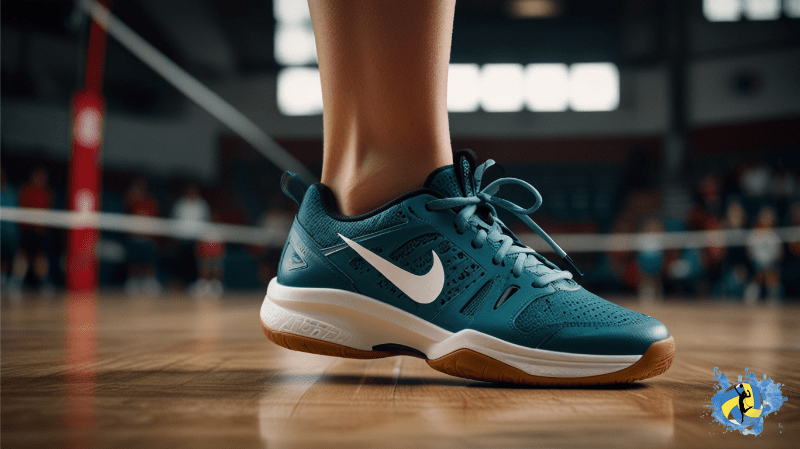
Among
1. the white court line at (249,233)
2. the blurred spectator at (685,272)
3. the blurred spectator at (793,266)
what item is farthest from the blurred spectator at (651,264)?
the blurred spectator at (793,266)

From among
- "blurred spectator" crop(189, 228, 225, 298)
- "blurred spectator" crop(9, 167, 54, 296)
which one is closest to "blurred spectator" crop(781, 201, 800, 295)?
"blurred spectator" crop(189, 228, 225, 298)

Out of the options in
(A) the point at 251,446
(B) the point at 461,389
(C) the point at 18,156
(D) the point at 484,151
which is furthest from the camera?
(D) the point at 484,151

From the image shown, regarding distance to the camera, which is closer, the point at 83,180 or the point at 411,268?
the point at 411,268

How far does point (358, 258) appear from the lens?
1.44 ft

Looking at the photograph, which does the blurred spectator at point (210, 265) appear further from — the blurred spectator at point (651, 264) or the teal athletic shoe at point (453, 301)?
the teal athletic shoe at point (453, 301)

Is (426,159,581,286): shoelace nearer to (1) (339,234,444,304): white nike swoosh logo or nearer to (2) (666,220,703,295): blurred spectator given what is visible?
(1) (339,234,444,304): white nike swoosh logo

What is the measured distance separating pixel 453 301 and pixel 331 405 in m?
0.13

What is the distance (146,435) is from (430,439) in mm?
132

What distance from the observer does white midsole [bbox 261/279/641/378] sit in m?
0.39

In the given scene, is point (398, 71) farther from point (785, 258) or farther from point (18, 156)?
point (18, 156)

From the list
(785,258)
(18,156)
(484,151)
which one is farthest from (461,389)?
(484,151)

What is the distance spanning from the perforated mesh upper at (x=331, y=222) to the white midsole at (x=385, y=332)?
45mm

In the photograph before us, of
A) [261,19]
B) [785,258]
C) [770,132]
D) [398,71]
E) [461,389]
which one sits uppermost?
[261,19]

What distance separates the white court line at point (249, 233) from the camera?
2.34 metres
